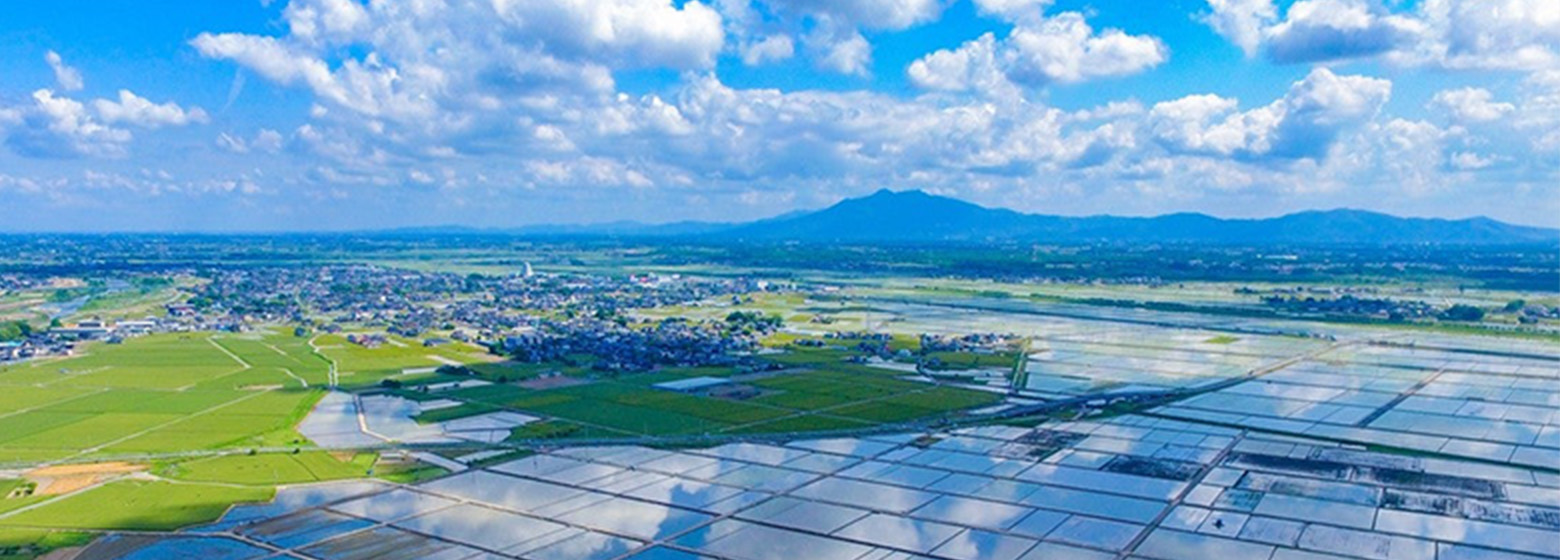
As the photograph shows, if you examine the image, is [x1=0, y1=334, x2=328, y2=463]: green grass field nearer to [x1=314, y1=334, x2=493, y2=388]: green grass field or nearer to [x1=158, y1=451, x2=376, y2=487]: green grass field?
[x1=314, y1=334, x2=493, y2=388]: green grass field

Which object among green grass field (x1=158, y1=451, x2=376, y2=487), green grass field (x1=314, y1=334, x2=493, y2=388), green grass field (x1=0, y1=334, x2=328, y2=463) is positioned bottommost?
green grass field (x1=314, y1=334, x2=493, y2=388)

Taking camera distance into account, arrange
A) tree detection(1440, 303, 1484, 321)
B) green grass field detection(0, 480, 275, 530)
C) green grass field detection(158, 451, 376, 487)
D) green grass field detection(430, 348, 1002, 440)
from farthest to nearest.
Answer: tree detection(1440, 303, 1484, 321)
green grass field detection(430, 348, 1002, 440)
green grass field detection(158, 451, 376, 487)
green grass field detection(0, 480, 275, 530)

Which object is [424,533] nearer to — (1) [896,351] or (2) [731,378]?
(2) [731,378]

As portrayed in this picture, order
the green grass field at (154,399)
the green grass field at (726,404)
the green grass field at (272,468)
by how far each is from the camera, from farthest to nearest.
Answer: the green grass field at (726,404) < the green grass field at (154,399) < the green grass field at (272,468)

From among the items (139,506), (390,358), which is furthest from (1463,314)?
(139,506)

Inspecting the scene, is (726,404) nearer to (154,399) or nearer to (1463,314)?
(154,399)

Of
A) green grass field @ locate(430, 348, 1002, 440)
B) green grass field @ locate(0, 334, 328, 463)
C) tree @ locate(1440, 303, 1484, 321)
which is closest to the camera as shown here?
green grass field @ locate(0, 334, 328, 463)

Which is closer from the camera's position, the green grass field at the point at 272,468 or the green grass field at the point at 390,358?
the green grass field at the point at 272,468

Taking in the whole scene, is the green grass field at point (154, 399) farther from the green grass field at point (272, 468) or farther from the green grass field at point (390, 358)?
the green grass field at point (272, 468)

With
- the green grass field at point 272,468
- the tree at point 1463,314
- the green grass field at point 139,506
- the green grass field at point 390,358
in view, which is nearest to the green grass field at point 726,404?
the green grass field at point 272,468

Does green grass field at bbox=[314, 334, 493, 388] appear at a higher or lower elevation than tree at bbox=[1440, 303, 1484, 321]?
lower

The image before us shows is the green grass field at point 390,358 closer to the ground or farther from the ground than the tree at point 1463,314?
closer to the ground

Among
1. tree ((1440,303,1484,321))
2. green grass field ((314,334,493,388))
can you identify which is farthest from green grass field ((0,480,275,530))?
tree ((1440,303,1484,321))

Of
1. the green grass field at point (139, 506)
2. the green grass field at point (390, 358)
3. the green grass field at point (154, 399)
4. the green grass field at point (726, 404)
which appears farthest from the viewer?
the green grass field at point (390, 358)
